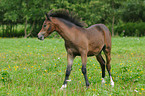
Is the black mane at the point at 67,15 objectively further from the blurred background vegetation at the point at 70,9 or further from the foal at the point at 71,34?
the blurred background vegetation at the point at 70,9

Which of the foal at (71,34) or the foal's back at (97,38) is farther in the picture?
the foal's back at (97,38)

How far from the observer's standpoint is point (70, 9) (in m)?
31.3

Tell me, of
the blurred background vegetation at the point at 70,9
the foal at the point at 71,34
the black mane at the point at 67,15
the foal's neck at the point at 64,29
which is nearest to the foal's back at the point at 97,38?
the foal at the point at 71,34

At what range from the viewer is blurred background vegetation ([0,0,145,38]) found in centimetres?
3141

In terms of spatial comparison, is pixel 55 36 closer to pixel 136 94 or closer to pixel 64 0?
pixel 64 0

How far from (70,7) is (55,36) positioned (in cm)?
500

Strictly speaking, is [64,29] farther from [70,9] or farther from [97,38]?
[70,9]

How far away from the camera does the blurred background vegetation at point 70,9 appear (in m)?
31.4

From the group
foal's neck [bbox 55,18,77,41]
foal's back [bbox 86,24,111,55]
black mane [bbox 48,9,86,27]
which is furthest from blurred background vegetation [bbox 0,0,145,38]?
foal's neck [bbox 55,18,77,41]

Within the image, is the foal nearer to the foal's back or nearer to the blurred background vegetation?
the foal's back

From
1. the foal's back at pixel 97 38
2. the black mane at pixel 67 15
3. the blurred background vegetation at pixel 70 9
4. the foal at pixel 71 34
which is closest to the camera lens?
the foal at pixel 71 34

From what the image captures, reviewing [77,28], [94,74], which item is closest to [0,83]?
[77,28]

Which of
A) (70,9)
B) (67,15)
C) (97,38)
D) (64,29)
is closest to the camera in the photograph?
(64,29)

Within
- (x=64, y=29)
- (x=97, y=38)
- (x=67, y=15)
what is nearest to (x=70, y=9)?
(x=97, y=38)
